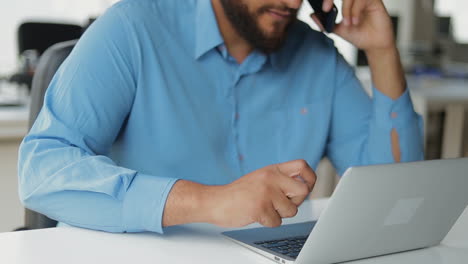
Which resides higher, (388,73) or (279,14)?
(279,14)

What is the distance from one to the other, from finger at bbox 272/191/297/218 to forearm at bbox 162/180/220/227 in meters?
0.10

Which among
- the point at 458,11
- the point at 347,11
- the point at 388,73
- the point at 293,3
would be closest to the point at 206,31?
the point at 293,3

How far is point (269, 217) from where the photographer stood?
953 mm

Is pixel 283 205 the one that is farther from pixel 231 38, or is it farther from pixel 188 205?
pixel 231 38

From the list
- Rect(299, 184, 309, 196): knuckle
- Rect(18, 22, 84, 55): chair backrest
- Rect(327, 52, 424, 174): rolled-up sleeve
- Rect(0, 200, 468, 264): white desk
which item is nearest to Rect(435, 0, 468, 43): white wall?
Rect(18, 22, 84, 55): chair backrest

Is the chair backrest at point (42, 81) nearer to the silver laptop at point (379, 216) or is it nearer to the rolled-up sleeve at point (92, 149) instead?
the rolled-up sleeve at point (92, 149)

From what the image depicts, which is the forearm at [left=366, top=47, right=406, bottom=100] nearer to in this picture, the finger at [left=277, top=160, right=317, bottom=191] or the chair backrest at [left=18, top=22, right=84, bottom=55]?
the finger at [left=277, top=160, right=317, bottom=191]

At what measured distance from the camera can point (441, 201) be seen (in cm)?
97

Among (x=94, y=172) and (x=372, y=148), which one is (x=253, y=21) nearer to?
(x=372, y=148)

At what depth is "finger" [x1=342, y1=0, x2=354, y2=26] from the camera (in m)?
1.45

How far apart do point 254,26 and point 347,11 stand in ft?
0.74

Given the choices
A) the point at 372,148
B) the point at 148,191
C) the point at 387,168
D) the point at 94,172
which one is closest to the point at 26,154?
the point at 94,172

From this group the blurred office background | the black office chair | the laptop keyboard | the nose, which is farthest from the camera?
the black office chair

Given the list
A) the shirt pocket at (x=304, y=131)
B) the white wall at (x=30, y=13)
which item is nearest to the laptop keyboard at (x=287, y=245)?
the shirt pocket at (x=304, y=131)
